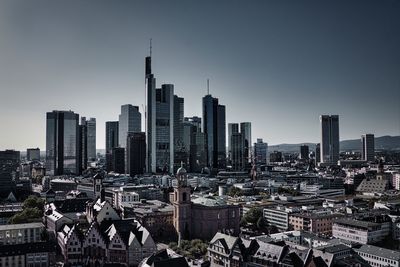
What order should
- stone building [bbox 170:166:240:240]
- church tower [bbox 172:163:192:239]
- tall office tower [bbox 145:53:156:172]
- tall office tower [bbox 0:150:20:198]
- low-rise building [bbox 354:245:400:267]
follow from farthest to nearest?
tall office tower [bbox 145:53:156:172] < tall office tower [bbox 0:150:20:198] < stone building [bbox 170:166:240:240] < church tower [bbox 172:163:192:239] < low-rise building [bbox 354:245:400:267]

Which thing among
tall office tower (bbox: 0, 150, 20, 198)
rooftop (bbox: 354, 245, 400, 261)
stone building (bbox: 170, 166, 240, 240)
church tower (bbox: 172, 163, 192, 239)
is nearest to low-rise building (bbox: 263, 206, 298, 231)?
stone building (bbox: 170, 166, 240, 240)

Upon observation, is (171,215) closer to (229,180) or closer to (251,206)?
(251,206)

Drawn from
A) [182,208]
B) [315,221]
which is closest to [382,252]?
[315,221]

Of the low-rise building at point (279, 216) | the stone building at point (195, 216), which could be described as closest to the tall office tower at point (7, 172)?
the stone building at point (195, 216)

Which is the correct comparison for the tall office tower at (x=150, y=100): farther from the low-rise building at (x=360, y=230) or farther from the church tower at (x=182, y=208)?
the low-rise building at (x=360, y=230)

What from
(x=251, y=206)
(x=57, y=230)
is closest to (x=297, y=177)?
(x=251, y=206)

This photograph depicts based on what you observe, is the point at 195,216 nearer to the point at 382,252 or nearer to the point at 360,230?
the point at 360,230

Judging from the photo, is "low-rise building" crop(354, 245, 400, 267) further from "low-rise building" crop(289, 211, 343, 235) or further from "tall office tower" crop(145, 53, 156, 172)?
"tall office tower" crop(145, 53, 156, 172)
